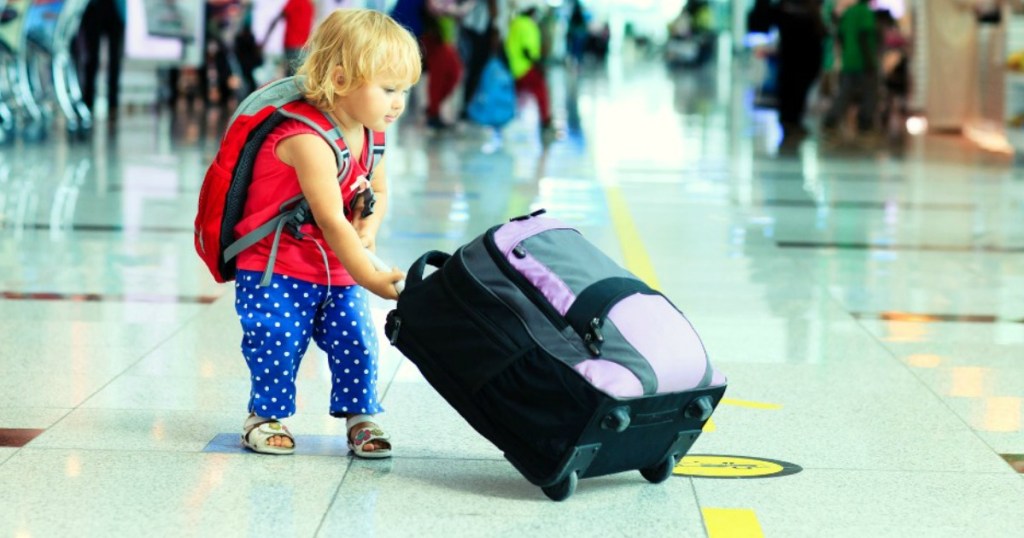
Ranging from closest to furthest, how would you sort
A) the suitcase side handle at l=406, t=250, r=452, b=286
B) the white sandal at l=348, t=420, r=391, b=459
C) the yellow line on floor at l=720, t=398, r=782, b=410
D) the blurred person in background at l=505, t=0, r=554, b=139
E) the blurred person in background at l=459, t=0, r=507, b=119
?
the suitcase side handle at l=406, t=250, r=452, b=286 → the white sandal at l=348, t=420, r=391, b=459 → the yellow line on floor at l=720, t=398, r=782, b=410 → the blurred person in background at l=459, t=0, r=507, b=119 → the blurred person in background at l=505, t=0, r=554, b=139

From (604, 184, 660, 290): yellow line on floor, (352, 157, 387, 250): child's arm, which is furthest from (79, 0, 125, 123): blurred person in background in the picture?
(352, 157, 387, 250): child's arm

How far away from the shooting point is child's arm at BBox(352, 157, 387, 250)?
12.9 feet

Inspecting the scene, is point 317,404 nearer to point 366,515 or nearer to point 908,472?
point 366,515

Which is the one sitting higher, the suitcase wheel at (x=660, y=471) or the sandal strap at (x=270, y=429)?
the sandal strap at (x=270, y=429)

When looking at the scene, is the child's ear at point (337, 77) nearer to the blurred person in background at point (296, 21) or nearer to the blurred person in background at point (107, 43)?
the blurred person in background at point (296, 21)

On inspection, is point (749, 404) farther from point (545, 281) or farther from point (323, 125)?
point (323, 125)

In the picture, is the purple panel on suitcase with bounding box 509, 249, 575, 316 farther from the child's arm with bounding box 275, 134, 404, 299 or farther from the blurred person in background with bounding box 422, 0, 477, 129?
the blurred person in background with bounding box 422, 0, 477, 129

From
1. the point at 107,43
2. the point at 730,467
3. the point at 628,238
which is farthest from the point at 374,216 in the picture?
the point at 107,43

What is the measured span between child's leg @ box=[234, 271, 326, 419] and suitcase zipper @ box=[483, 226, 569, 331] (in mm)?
556

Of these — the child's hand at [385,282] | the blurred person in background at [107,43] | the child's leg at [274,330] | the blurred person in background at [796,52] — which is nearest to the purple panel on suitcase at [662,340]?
the child's hand at [385,282]

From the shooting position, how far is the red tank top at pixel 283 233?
12.5ft

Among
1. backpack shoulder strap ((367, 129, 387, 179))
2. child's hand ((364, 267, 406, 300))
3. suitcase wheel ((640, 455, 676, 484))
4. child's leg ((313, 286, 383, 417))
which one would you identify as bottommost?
suitcase wheel ((640, 455, 676, 484))

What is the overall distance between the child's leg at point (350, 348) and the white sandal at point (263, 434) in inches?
5.9

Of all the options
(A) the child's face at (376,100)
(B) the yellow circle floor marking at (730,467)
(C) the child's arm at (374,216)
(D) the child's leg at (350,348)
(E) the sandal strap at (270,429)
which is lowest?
(B) the yellow circle floor marking at (730,467)
